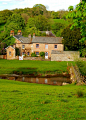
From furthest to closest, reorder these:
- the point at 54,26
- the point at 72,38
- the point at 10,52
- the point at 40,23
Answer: the point at 54,26 < the point at 40,23 < the point at 10,52 < the point at 72,38

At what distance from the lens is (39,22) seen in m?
98.4

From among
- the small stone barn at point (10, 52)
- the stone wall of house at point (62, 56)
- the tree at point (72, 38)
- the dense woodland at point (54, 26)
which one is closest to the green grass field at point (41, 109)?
the dense woodland at point (54, 26)

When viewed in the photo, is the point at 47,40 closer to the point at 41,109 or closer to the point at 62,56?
the point at 62,56

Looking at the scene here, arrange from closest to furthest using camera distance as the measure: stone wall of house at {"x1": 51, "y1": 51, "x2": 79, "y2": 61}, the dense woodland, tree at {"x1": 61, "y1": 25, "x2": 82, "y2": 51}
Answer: the dense woodland
tree at {"x1": 61, "y1": 25, "x2": 82, "y2": 51}
stone wall of house at {"x1": 51, "y1": 51, "x2": 79, "y2": 61}

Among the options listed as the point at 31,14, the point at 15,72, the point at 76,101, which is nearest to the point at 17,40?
the point at 15,72

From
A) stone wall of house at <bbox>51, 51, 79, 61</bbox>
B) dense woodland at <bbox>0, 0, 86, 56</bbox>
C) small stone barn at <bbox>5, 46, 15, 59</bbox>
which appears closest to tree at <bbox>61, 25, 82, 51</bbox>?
dense woodland at <bbox>0, 0, 86, 56</bbox>

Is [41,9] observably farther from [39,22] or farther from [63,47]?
[63,47]

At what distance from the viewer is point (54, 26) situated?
104 meters

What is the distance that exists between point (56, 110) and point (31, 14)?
131277mm

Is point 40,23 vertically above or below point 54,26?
above

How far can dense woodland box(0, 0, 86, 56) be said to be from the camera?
36.7 feet

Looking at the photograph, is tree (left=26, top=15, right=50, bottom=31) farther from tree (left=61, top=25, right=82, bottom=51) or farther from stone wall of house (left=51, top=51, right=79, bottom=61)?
stone wall of house (left=51, top=51, right=79, bottom=61)

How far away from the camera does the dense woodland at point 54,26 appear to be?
11195 mm

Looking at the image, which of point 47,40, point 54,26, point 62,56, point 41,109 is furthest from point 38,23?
point 41,109
